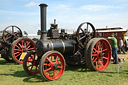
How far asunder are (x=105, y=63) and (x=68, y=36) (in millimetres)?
1893

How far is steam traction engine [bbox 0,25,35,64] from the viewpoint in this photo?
715 centimetres

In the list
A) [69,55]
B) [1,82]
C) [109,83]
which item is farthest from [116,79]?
[1,82]

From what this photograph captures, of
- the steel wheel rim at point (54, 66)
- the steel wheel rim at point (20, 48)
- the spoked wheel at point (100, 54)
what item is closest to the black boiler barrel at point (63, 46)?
the steel wheel rim at point (54, 66)

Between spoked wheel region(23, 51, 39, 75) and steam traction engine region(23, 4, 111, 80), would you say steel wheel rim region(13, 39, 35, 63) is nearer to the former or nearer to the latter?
steam traction engine region(23, 4, 111, 80)

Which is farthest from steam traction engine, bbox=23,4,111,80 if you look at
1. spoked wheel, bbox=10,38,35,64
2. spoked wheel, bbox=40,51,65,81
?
spoked wheel, bbox=10,38,35,64

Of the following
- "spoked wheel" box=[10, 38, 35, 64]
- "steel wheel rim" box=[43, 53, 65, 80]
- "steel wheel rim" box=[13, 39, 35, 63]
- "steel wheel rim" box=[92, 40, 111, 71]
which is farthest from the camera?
"steel wheel rim" box=[13, 39, 35, 63]

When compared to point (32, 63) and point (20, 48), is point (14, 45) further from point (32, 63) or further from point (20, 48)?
point (32, 63)

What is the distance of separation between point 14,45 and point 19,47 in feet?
1.27

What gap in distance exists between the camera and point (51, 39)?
4.97 metres

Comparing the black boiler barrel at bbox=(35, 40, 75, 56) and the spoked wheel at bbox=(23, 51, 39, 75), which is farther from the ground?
the black boiler barrel at bbox=(35, 40, 75, 56)

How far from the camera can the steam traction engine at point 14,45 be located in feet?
23.5

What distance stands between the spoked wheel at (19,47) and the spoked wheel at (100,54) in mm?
3467

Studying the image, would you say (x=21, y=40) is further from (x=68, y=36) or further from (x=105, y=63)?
(x=105, y=63)

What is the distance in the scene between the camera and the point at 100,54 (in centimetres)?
542
